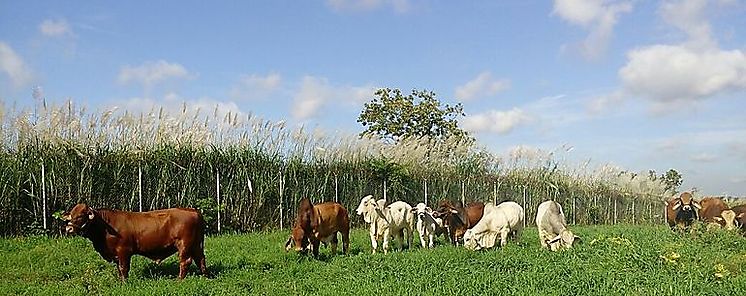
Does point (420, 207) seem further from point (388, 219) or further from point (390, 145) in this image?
point (390, 145)

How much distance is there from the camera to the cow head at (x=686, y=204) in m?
24.2

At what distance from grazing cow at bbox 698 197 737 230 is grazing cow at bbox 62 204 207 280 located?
15886 millimetres

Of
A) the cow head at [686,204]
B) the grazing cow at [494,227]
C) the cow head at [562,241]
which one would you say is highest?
the cow head at [686,204]

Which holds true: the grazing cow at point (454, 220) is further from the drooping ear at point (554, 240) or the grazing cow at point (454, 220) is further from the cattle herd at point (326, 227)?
the drooping ear at point (554, 240)

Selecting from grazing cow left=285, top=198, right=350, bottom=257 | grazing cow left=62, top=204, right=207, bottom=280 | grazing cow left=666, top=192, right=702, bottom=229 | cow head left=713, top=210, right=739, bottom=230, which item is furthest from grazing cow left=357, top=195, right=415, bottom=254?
grazing cow left=666, top=192, right=702, bottom=229

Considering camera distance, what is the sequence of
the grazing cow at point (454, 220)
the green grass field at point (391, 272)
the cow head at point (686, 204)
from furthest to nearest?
the cow head at point (686, 204), the grazing cow at point (454, 220), the green grass field at point (391, 272)

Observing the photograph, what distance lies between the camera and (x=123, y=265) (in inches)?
440

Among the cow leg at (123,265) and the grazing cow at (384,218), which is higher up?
the grazing cow at (384,218)

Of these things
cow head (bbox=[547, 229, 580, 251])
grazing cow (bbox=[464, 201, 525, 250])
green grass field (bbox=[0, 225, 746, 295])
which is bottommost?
green grass field (bbox=[0, 225, 746, 295])

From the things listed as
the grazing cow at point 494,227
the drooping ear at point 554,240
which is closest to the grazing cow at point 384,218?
the grazing cow at point 494,227

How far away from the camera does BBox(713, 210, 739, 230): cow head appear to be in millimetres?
22797

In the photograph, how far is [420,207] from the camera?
17.0m

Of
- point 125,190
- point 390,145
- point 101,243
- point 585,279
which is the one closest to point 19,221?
point 125,190

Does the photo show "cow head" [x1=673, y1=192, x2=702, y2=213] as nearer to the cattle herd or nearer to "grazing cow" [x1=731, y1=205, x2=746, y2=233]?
"grazing cow" [x1=731, y1=205, x2=746, y2=233]
